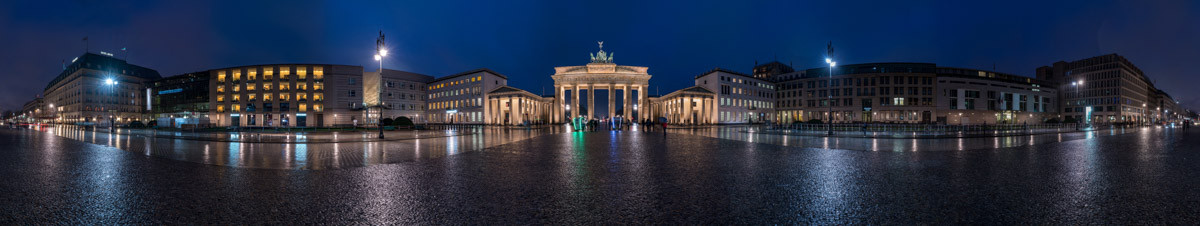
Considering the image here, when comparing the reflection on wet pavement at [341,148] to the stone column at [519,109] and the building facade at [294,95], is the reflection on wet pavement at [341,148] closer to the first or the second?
the stone column at [519,109]

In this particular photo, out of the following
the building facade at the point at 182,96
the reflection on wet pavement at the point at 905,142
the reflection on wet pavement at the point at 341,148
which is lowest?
the reflection on wet pavement at the point at 905,142

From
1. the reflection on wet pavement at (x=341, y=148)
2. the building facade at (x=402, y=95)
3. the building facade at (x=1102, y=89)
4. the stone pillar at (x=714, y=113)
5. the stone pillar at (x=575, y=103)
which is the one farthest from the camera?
the building facade at (x=1102, y=89)

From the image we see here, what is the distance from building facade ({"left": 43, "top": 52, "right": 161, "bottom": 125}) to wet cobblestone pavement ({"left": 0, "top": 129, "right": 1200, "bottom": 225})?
127890 mm

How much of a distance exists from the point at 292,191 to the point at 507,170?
3.88 m

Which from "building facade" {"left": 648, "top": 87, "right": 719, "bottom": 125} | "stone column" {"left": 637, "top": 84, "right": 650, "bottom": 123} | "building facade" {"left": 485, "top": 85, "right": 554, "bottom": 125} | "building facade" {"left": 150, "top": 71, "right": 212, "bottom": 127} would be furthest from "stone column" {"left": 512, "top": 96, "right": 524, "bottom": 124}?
"building facade" {"left": 150, "top": 71, "right": 212, "bottom": 127}

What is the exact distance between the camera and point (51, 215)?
5078 millimetres

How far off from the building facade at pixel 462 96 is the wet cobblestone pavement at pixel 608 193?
69406 millimetres

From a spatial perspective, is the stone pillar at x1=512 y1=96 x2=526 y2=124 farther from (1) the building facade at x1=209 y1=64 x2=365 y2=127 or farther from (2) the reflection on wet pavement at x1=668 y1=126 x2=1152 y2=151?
(2) the reflection on wet pavement at x1=668 y1=126 x2=1152 y2=151

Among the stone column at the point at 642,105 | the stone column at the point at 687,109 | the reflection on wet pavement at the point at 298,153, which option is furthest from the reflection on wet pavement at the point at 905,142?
the stone column at the point at 642,105

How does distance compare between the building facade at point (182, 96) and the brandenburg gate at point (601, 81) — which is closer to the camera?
the brandenburg gate at point (601, 81)

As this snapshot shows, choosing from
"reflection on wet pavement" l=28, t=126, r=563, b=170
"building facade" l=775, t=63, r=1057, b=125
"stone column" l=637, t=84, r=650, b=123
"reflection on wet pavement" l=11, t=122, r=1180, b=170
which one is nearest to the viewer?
"reflection on wet pavement" l=28, t=126, r=563, b=170

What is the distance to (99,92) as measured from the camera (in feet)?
321

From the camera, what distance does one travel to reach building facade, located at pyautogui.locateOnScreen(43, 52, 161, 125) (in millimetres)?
94875

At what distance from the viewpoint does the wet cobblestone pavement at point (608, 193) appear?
4.88 meters
